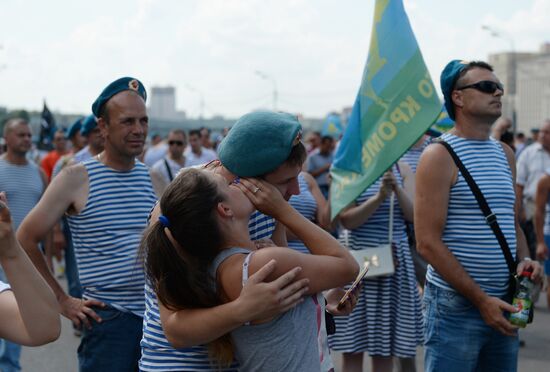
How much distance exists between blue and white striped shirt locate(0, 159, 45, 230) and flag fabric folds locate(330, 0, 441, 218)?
3.55m

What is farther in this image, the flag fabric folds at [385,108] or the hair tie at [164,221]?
the flag fabric folds at [385,108]

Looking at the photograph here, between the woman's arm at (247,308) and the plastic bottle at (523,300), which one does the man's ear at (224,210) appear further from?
the plastic bottle at (523,300)

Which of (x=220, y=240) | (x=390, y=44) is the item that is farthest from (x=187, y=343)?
(x=390, y=44)

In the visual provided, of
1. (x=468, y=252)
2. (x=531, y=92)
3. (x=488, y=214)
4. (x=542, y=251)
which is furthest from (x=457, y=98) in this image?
(x=531, y=92)

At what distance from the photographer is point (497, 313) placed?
3.89 m

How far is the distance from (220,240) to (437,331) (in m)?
1.87

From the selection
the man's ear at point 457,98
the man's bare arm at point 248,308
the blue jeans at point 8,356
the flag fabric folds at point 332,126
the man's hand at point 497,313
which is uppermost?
the man's ear at point 457,98

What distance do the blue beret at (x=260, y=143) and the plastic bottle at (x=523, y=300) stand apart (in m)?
1.79

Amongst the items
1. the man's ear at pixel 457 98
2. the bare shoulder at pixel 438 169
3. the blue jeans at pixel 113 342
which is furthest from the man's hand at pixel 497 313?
the blue jeans at pixel 113 342

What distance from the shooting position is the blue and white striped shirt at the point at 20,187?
789 centimetres

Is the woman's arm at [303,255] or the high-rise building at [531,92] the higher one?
the woman's arm at [303,255]

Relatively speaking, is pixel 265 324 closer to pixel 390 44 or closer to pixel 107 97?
pixel 107 97

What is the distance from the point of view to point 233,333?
2557 millimetres

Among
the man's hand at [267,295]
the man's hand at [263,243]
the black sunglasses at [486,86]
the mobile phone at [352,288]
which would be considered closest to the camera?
the man's hand at [267,295]
